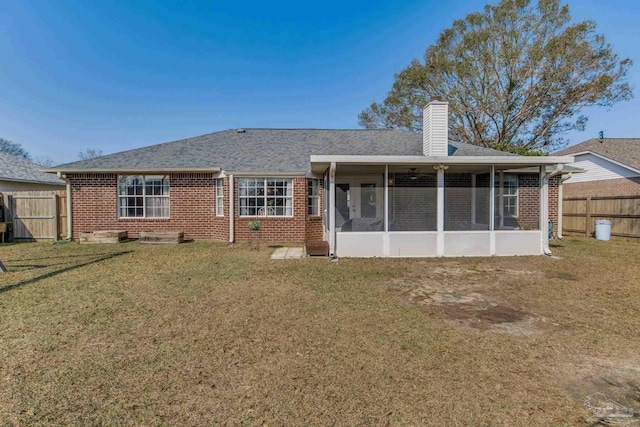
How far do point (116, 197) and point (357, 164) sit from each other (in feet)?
32.4

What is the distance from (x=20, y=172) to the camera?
58.2ft

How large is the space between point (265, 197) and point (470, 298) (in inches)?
330

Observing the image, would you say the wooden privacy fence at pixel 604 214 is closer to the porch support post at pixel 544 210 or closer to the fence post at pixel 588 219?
the fence post at pixel 588 219

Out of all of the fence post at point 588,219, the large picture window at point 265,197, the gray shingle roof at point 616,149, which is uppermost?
the gray shingle roof at point 616,149

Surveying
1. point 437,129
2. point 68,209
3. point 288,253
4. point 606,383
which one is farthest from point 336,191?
point 68,209

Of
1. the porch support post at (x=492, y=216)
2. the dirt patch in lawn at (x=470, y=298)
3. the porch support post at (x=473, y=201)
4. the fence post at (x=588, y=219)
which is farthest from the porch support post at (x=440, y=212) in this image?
the fence post at (x=588, y=219)

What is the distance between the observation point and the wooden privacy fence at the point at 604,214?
42.1ft

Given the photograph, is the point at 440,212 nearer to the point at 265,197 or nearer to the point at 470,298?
the point at 470,298

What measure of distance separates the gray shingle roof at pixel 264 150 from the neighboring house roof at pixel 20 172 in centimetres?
688

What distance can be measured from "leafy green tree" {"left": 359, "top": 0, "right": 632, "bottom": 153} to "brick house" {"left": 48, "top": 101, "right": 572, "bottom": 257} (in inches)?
438

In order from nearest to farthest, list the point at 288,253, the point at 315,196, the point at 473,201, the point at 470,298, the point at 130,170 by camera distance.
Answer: the point at 470,298 → the point at 473,201 → the point at 288,253 → the point at 130,170 → the point at 315,196

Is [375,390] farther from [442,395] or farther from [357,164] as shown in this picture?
[357,164]

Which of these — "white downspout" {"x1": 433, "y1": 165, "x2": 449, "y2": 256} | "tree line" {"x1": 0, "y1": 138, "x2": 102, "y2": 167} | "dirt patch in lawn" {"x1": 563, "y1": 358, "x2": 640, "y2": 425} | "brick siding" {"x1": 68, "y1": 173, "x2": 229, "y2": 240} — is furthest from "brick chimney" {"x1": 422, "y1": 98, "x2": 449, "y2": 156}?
"tree line" {"x1": 0, "y1": 138, "x2": 102, "y2": 167}

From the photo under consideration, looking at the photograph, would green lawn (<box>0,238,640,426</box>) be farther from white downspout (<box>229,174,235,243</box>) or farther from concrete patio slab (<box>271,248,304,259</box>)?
white downspout (<box>229,174,235,243</box>)
